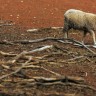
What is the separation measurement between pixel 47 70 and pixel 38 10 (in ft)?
35.4

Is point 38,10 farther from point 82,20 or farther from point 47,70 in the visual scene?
point 47,70

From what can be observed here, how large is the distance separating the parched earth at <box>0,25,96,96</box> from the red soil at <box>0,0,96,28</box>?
13.7 ft

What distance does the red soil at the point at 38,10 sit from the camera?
59.3 feet

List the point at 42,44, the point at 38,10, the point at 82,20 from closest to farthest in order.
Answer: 1. the point at 42,44
2. the point at 82,20
3. the point at 38,10

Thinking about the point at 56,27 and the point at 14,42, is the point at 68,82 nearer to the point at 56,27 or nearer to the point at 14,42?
the point at 14,42

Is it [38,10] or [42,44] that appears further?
[38,10]

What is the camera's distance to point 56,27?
16.5 metres

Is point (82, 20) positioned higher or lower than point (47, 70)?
higher

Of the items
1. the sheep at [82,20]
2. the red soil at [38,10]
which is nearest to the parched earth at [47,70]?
the sheep at [82,20]

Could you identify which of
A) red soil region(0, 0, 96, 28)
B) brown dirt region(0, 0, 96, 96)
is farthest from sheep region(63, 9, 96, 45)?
red soil region(0, 0, 96, 28)

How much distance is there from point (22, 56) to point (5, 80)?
1589 mm

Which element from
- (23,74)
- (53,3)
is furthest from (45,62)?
(53,3)

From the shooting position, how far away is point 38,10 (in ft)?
66.5

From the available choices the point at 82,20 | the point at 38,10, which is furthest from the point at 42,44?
the point at 38,10
